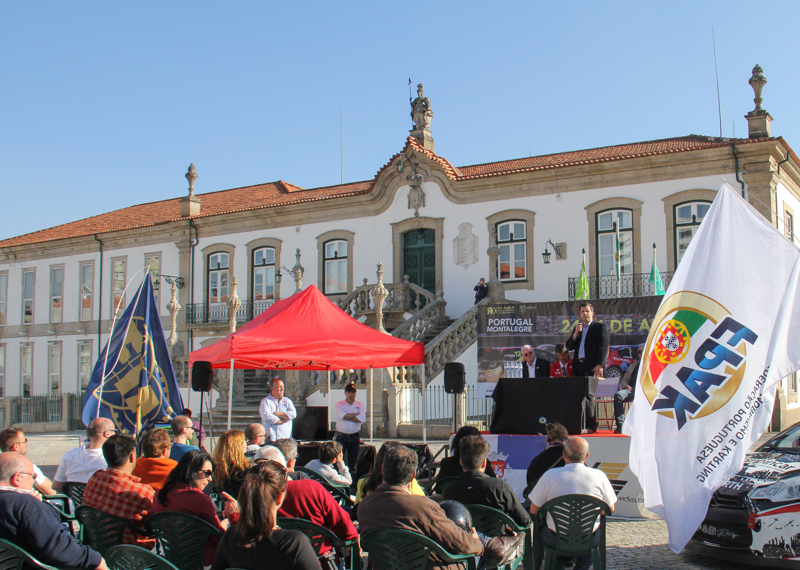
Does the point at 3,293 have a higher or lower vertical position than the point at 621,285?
higher

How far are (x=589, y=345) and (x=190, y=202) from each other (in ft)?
72.7

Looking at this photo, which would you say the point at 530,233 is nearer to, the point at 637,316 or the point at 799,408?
the point at 637,316

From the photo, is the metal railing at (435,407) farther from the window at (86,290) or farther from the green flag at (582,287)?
the window at (86,290)

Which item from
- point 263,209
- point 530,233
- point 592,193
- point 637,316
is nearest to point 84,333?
point 263,209

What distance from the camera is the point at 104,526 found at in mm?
5164

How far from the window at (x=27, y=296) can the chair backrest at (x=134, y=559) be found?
30.8m

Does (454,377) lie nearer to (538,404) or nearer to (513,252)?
(538,404)

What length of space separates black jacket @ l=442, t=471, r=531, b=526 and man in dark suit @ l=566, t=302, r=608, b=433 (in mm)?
4248

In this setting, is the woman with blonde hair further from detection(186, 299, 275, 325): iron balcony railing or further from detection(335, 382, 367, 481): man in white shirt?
detection(186, 299, 275, 325): iron balcony railing

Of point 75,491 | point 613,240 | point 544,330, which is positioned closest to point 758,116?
point 613,240

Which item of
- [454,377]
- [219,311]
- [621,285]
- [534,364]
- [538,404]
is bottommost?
[538,404]

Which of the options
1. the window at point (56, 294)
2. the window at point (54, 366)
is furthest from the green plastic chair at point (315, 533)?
the window at point (56, 294)

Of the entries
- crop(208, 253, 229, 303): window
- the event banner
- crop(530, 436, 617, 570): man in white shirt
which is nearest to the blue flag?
crop(530, 436, 617, 570): man in white shirt

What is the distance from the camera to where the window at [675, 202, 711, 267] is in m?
19.4
